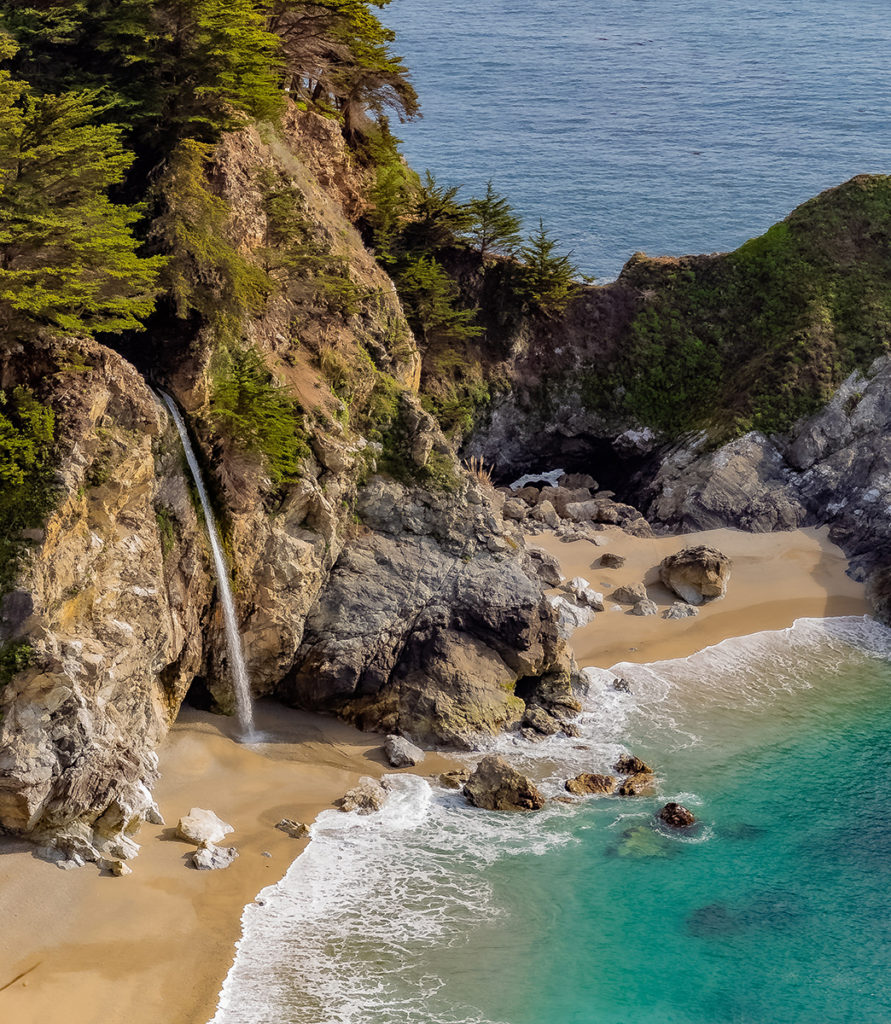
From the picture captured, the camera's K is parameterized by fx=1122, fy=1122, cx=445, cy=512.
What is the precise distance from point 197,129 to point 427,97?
61047 mm

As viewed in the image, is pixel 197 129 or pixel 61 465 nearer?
pixel 61 465

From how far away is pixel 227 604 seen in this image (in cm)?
2778

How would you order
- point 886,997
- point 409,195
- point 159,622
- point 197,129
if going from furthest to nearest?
1. point 409,195
2. point 197,129
3. point 159,622
4. point 886,997

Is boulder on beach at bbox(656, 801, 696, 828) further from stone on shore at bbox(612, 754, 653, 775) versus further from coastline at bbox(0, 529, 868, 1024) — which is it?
coastline at bbox(0, 529, 868, 1024)

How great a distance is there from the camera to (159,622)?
2555 centimetres

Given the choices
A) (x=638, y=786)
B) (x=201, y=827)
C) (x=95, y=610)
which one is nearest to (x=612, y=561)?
(x=638, y=786)

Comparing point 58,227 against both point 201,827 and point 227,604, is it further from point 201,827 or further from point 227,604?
point 201,827

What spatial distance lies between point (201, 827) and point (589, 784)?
31.2 feet

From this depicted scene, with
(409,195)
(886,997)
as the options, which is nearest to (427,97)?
(409,195)

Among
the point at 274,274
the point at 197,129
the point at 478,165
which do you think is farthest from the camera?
the point at 478,165

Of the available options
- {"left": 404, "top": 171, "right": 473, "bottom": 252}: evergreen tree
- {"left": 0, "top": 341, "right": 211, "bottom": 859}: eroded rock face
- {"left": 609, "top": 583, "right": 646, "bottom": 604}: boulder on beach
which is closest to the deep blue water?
{"left": 404, "top": 171, "right": 473, "bottom": 252}: evergreen tree

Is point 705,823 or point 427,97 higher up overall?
point 427,97

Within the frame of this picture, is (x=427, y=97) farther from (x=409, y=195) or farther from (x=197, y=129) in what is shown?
(x=197, y=129)

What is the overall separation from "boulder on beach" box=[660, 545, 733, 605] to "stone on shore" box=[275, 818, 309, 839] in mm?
16562
